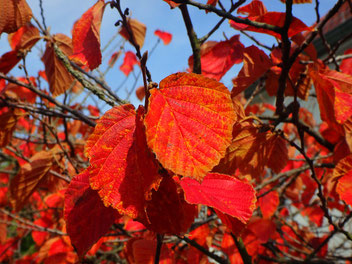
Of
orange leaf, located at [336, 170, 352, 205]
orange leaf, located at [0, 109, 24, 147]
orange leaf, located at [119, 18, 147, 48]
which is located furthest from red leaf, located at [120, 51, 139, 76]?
orange leaf, located at [336, 170, 352, 205]

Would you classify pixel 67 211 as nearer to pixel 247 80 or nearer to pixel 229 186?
pixel 229 186

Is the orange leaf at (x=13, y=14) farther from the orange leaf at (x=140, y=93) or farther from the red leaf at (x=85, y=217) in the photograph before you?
the orange leaf at (x=140, y=93)

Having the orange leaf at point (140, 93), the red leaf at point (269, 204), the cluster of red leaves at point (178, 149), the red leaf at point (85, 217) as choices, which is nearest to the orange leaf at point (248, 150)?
the cluster of red leaves at point (178, 149)

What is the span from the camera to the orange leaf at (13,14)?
2.41 ft

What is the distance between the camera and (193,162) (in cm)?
35

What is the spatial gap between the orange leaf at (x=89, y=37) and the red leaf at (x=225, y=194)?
34cm

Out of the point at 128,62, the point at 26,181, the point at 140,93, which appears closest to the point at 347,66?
the point at 26,181

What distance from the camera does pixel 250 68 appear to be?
69 centimetres

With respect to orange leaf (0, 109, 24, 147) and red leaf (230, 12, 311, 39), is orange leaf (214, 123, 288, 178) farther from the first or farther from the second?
orange leaf (0, 109, 24, 147)

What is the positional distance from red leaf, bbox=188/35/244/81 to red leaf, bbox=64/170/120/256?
452 millimetres

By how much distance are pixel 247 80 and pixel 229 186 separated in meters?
0.30

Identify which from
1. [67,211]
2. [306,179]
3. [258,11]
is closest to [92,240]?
[67,211]

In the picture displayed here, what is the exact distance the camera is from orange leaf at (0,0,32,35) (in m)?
0.73

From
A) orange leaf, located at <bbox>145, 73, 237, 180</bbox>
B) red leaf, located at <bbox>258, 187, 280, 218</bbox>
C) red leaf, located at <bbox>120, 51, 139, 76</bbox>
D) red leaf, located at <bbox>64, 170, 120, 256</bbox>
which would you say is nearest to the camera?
orange leaf, located at <bbox>145, 73, 237, 180</bbox>
